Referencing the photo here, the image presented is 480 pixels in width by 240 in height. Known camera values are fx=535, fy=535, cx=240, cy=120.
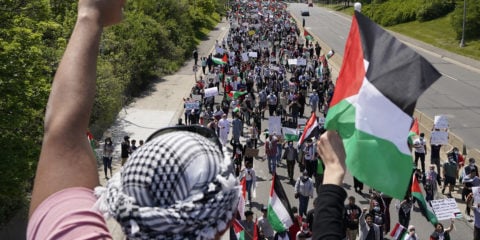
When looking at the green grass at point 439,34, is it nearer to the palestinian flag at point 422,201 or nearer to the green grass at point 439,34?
the green grass at point 439,34

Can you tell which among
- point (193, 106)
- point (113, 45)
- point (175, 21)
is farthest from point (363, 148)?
point (175, 21)

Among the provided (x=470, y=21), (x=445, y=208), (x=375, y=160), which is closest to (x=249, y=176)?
(x=445, y=208)

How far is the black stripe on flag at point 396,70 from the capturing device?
8.11 feet

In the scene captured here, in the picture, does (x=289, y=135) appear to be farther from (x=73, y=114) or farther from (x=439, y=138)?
(x=73, y=114)

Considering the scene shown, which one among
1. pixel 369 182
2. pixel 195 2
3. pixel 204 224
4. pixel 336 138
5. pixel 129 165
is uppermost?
pixel 129 165

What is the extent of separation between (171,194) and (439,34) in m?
61.7

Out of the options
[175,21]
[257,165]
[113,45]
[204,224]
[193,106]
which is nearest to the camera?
[204,224]

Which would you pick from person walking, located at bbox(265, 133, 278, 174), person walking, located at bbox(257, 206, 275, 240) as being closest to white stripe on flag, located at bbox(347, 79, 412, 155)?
person walking, located at bbox(257, 206, 275, 240)

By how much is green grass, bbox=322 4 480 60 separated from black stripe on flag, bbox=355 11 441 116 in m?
46.5

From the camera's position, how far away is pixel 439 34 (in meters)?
58.2

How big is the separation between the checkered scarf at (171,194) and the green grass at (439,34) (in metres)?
48.2

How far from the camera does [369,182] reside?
2.50m

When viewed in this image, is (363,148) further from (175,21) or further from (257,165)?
(175,21)

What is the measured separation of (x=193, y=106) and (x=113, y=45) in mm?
8615
